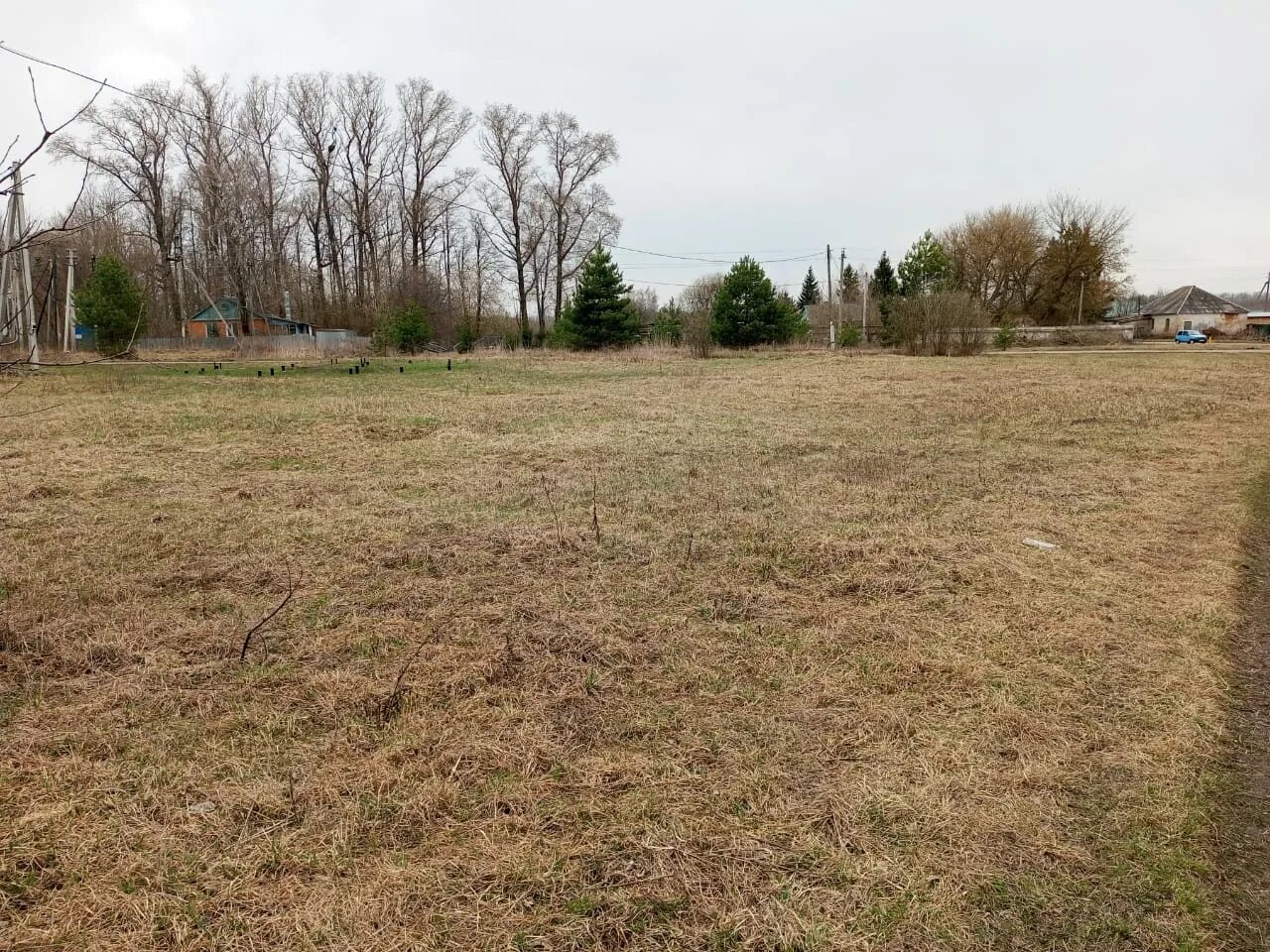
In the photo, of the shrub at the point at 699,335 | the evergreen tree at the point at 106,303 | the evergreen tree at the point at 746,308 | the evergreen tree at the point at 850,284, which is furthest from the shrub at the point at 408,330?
the evergreen tree at the point at 850,284

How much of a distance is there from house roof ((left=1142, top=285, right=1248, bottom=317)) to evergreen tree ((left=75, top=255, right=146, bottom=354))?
63.2 meters

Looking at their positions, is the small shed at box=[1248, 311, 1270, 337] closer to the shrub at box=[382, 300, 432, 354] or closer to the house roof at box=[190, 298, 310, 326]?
the shrub at box=[382, 300, 432, 354]

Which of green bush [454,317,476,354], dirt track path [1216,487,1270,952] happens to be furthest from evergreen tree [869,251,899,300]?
dirt track path [1216,487,1270,952]

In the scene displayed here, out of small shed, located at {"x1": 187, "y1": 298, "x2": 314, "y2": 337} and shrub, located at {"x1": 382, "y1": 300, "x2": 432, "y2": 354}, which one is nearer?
shrub, located at {"x1": 382, "y1": 300, "x2": 432, "y2": 354}

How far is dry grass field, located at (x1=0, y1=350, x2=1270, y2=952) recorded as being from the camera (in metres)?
1.84

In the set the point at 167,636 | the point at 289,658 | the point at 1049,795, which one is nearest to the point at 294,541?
the point at 167,636

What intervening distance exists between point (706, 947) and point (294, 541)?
415 centimetres

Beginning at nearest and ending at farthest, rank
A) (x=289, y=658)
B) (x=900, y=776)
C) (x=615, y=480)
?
(x=900, y=776)
(x=289, y=658)
(x=615, y=480)

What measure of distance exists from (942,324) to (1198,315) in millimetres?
38428

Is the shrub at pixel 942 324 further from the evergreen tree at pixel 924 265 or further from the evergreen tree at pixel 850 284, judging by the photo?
the evergreen tree at pixel 850 284

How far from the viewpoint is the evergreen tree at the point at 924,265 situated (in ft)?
151

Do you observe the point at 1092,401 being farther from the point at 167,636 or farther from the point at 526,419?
the point at 167,636

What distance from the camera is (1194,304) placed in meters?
51.4

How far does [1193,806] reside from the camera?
7.30 feet
